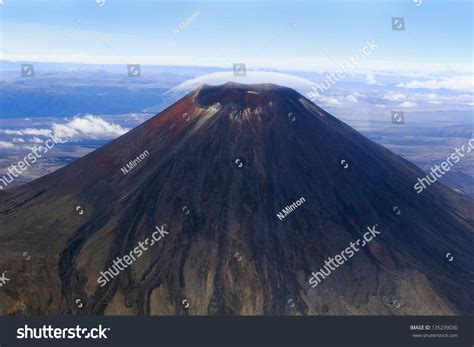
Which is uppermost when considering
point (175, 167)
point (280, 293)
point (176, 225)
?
point (175, 167)

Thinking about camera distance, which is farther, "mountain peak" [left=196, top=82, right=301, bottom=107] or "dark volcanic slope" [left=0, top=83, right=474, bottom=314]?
"mountain peak" [left=196, top=82, right=301, bottom=107]

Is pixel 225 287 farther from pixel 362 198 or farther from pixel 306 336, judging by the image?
pixel 362 198

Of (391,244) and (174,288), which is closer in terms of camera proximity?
(174,288)

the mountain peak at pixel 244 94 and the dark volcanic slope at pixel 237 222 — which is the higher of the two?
the mountain peak at pixel 244 94

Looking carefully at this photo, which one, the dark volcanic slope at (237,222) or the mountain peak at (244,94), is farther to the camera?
the mountain peak at (244,94)

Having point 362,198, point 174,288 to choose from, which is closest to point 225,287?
point 174,288

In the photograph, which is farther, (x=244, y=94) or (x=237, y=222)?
(x=244, y=94)

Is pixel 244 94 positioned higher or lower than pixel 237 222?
higher

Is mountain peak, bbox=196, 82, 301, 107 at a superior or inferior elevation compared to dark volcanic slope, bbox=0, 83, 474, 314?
superior
